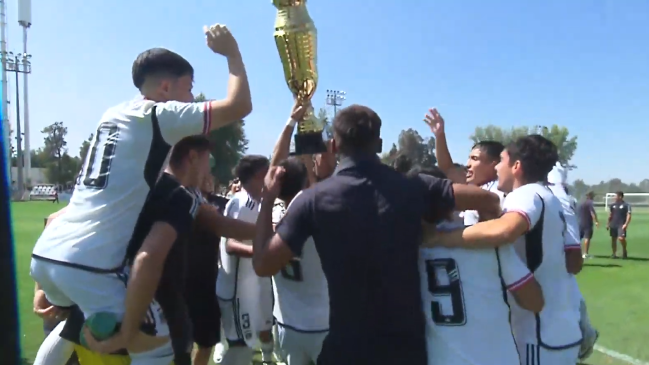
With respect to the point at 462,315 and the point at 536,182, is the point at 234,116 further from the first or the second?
the point at 536,182

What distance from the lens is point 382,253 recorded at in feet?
7.87

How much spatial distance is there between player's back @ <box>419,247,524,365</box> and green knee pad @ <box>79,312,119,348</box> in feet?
4.49

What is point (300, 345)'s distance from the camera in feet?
12.5

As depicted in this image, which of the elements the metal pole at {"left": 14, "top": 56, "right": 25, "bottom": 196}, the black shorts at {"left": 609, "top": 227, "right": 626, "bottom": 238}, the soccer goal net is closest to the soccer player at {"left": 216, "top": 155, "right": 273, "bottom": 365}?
the black shorts at {"left": 609, "top": 227, "right": 626, "bottom": 238}

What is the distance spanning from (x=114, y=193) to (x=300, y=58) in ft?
6.21

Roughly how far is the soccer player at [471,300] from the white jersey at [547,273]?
1.31ft

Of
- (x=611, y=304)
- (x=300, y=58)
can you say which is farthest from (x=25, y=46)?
(x=300, y=58)

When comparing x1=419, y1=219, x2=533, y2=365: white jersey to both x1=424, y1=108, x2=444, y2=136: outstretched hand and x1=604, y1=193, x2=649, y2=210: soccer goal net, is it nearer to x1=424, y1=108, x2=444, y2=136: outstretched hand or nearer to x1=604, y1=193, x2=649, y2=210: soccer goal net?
x1=424, y1=108, x2=444, y2=136: outstretched hand

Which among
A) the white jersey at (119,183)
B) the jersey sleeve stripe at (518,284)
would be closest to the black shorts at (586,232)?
the jersey sleeve stripe at (518,284)

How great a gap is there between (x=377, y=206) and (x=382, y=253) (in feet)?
0.67

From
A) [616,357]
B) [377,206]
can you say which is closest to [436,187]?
[377,206]

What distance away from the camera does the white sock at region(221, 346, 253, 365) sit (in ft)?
15.0

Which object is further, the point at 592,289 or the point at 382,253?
the point at 592,289

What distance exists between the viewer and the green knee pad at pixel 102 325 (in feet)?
7.62
